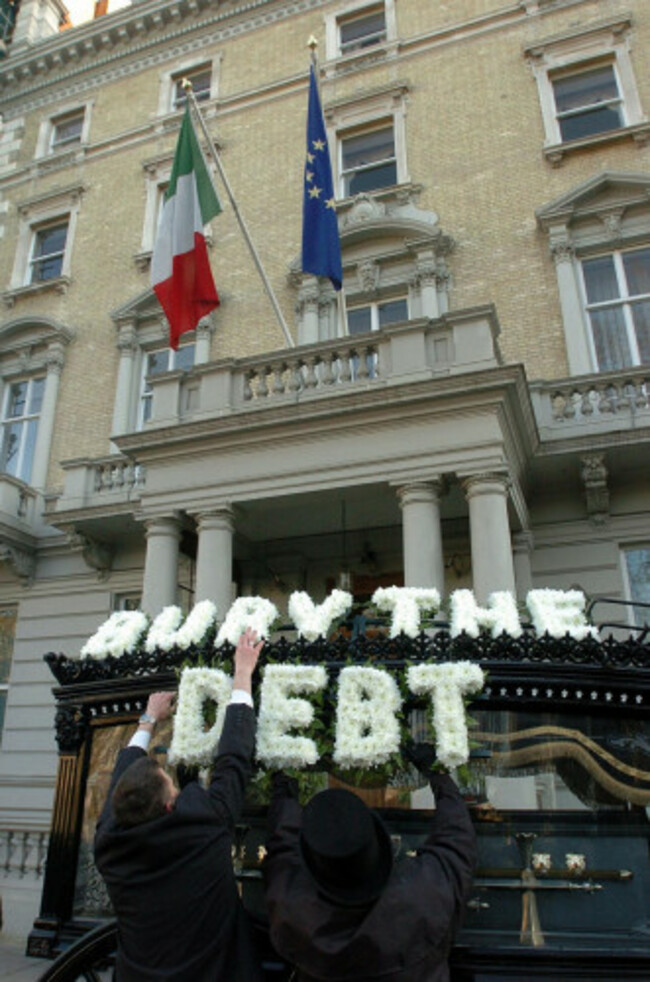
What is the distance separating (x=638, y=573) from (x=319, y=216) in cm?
779

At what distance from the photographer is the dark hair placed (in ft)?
10.4

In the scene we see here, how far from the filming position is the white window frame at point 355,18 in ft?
59.5

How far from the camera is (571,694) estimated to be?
4.02 meters

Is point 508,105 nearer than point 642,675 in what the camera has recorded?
No

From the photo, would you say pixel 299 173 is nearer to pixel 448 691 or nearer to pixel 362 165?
pixel 362 165

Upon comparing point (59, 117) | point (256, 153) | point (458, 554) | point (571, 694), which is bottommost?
point (571, 694)

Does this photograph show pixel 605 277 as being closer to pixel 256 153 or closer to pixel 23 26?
pixel 256 153

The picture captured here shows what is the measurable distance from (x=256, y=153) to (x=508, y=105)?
611cm

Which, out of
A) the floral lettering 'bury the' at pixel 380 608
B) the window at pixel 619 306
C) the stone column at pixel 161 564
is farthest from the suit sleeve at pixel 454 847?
the window at pixel 619 306

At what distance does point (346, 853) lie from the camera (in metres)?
2.60

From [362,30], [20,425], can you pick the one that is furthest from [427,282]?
[20,425]

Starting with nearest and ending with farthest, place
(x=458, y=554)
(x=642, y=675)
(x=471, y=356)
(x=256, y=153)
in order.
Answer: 1. (x=642, y=675)
2. (x=471, y=356)
3. (x=458, y=554)
4. (x=256, y=153)

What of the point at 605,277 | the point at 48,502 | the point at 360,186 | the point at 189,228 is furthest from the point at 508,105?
the point at 48,502

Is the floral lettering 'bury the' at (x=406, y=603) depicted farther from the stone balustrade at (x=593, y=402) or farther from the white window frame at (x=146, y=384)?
the white window frame at (x=146, y=384)
